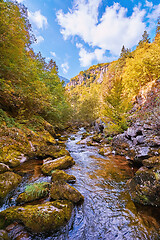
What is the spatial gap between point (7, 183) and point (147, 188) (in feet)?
14.8

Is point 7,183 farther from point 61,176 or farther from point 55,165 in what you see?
point 55,165

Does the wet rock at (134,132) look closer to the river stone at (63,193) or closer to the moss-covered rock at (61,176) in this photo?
the moss-covered rock at (61,176)

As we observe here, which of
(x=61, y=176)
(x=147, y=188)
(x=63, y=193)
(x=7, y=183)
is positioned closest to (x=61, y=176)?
(x=61, y=176)

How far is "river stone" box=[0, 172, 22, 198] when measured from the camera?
→ 10.4 ft

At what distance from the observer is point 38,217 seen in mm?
2369

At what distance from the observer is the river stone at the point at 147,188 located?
323cm

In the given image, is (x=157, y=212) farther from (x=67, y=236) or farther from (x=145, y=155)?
(x=145, y=155)

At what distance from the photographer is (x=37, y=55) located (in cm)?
1653

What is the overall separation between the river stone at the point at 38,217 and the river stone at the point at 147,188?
94.9 inches

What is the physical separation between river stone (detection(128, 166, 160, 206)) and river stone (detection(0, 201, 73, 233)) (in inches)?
94.9

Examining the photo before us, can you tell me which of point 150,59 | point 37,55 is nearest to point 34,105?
point 37,55

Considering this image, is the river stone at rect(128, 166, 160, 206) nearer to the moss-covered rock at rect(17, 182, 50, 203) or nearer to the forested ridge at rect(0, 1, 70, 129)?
the moss-covered rock at rect(17, 182, 50, 203)

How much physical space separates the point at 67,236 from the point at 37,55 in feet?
65.8

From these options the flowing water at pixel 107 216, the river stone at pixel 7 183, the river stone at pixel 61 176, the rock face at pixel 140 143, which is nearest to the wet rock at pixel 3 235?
the flowing water at pixel 107 216
